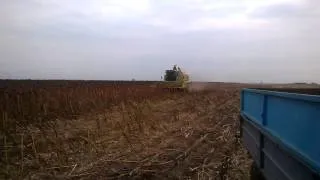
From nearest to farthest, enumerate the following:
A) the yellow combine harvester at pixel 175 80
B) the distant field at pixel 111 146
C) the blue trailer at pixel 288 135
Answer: the blue trailer at pixel 288 135 < the distant field at pixel 111 146 < the yellow combine harvester at pixel 175 80

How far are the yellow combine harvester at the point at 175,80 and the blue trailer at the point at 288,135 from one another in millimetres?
30079

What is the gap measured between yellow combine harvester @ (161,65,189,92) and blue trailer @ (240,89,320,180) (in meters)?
30.1

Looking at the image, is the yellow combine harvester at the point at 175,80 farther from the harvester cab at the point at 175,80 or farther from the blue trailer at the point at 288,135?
the blue trailer at the point at 288,135

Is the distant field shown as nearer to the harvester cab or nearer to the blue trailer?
the blue trailer

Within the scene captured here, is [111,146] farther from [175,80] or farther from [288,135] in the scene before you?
[175,80]

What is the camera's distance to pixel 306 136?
3084mm

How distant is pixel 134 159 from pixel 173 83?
27.7 meters

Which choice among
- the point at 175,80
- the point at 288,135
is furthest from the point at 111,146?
the point at 175,80

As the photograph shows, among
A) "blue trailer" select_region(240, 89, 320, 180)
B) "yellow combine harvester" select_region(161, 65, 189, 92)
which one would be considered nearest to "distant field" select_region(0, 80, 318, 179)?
"blue trailer" select_region(240, 89, 320, 180)

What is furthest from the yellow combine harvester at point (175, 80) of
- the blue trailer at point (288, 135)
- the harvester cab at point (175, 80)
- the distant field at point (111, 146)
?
the blue trailer at point (288, 135)

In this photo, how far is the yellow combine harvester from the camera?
35625 millimetres

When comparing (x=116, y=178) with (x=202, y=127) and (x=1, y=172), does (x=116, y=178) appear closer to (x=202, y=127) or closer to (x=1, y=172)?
(x=1, y=172)

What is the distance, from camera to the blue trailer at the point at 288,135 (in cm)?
290

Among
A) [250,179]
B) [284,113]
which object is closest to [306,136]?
[284,113]
